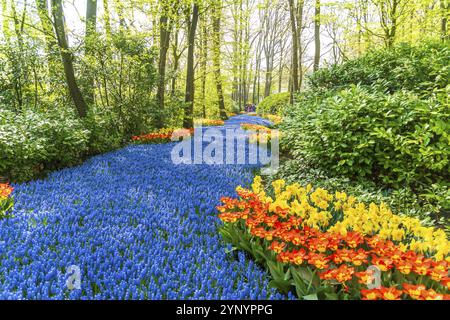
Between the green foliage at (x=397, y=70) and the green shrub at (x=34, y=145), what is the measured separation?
577 centimetres

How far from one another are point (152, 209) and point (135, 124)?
18.9 ft

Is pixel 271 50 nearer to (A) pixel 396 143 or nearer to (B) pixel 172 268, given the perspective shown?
(A) pixel 396 143

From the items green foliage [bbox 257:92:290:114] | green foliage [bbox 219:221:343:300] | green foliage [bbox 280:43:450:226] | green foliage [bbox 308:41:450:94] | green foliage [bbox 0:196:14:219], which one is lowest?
green foliage [bbox 219:221:343:300]

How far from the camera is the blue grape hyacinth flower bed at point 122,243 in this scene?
2.05 m

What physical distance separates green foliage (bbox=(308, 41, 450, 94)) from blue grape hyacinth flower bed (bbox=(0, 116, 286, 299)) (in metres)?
4.14

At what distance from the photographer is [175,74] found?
396 inches

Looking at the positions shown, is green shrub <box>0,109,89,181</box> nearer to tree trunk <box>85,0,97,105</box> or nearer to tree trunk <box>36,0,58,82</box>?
tree trunk <box>85,0,97,105</box>

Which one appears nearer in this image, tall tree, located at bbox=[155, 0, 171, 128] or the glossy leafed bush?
the glossy leafed bush

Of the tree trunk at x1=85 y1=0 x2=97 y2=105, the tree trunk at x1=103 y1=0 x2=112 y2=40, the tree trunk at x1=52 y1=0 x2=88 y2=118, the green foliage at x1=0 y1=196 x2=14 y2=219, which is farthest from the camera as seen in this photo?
the tree trunk at x1=103 y1=0 x2=112 y2=40

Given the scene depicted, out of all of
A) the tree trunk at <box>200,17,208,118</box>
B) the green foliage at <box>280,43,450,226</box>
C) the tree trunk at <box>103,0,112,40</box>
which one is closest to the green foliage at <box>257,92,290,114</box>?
the tree trunk at <box>200,17,208,118</box>

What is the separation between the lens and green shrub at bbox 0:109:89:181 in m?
4.44

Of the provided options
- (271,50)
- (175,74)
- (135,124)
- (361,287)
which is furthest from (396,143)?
(271,50)

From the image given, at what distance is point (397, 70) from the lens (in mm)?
6176

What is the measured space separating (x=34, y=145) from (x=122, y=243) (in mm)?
2924
